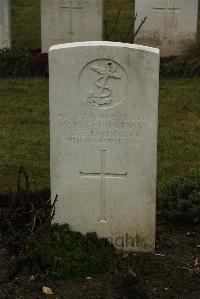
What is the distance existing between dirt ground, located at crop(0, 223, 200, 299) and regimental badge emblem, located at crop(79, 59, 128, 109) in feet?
3.76

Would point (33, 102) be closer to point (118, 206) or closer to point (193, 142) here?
point (193, 142)

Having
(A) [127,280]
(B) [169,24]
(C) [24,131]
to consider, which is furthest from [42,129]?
(B) [169,24]

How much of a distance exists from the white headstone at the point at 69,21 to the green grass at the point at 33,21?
671mm

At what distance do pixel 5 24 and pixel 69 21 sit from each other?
3.59ft

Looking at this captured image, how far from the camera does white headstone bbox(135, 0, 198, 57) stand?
1251cm

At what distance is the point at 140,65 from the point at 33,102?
5.11 metres

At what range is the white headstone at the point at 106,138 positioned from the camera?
16.9 ft

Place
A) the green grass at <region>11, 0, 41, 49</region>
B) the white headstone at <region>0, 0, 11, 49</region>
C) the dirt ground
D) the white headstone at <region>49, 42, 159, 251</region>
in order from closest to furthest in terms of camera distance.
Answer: the dirt ground → the white headstone at <region>49, 42, 159, 251</region> → the white headstone at <region>0, 0, 11, 49</region> → the green grass at <region>11, 0, 41, 49</region>

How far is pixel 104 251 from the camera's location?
5297 mm

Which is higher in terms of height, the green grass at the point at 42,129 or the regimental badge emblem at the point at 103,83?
the regimental badge emblem at the point at 103,83

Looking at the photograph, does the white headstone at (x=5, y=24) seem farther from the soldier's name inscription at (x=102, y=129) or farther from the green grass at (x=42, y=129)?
the soldier's name inscription at (x=102, y=129)

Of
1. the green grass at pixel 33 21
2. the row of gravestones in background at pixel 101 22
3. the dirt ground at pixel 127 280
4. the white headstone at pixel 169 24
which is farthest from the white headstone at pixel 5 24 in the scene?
the dirt ground at pixel 127 280

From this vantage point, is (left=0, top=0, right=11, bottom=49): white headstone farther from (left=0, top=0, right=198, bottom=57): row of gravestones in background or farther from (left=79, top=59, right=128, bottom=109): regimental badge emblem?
(left=79, top=59, right=128, bottom=109): regimental badge emblem

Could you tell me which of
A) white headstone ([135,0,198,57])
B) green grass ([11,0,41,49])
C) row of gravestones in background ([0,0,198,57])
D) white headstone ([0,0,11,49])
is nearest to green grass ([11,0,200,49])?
green grass ([11,0,41,49])
